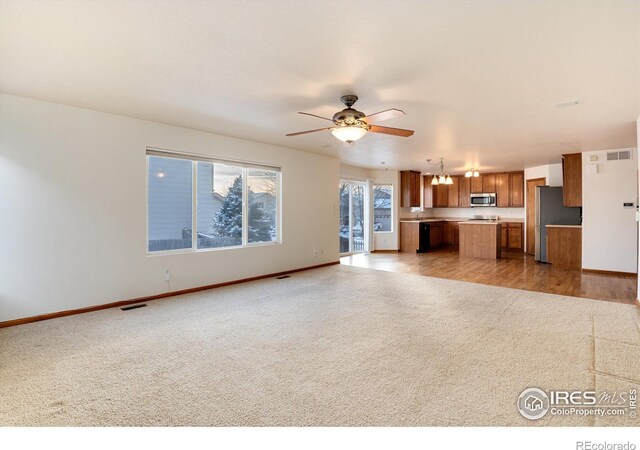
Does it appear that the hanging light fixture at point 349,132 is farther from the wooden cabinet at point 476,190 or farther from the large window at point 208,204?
the wooden cabinet at point 476,190

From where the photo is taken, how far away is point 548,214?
751 centimetres

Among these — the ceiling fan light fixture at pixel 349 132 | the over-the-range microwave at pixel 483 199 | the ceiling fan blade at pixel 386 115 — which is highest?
the ceiling fan blade at pixel 386 115

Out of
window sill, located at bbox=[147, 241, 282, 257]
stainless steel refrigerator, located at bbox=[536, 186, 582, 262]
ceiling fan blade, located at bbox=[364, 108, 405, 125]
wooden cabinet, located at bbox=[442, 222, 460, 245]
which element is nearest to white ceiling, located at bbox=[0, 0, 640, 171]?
ceiling fan blade, located at bbox=[364, 108, 405, 125]

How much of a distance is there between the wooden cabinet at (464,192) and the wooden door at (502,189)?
85 centimetres

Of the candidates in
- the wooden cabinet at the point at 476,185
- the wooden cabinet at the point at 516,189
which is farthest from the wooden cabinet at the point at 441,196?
the wooden cabinet at the point at 516,189

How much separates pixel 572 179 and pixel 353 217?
495 cm

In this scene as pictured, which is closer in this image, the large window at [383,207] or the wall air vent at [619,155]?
the wall air vent at [619,155]

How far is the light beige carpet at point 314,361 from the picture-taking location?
1.99 meters

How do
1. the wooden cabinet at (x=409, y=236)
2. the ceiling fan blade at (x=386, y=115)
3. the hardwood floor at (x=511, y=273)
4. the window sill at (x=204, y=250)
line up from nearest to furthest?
the ceiling fan blade at (x=386, y=115), the window sill at (x=204, y=250), the hardwood floor at (x=511, y=273), the wooden cabinet at (x=409, y=236)

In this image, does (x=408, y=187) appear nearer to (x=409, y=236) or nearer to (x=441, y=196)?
(x=409, y=236)

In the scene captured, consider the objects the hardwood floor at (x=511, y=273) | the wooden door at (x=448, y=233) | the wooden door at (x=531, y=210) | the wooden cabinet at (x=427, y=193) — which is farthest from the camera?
the wooden door at (x=448, y=233)

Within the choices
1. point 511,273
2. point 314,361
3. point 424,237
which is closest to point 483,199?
point 424,237

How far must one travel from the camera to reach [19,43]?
7.98 ft

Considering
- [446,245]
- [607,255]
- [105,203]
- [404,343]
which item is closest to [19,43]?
[105,203]
